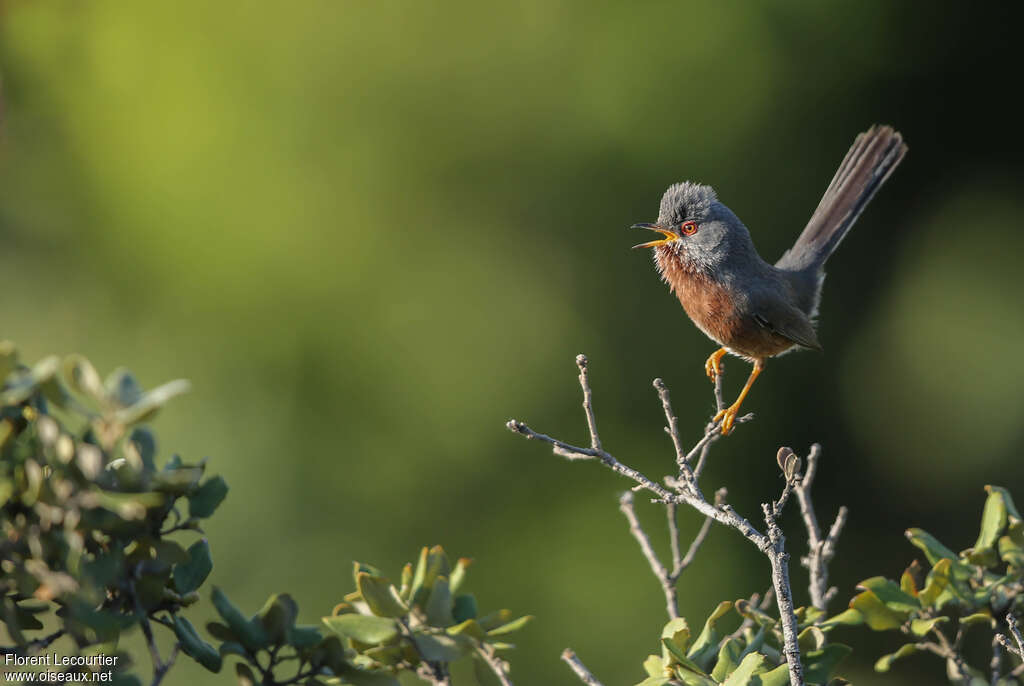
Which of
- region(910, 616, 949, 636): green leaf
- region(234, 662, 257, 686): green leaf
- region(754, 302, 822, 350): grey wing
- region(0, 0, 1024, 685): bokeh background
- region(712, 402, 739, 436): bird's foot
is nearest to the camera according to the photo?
region(234, 662, 257, 686): green leaf

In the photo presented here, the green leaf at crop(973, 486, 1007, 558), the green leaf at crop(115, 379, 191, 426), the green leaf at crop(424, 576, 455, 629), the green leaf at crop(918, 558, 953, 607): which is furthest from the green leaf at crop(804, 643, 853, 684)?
the green leaf at crop(115, 379, 191, 426)

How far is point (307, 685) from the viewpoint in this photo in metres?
1.49

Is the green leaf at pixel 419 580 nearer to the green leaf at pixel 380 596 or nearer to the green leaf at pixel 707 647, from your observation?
the green leaf at pixel 380 596

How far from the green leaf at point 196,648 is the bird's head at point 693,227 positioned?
169 centimetres

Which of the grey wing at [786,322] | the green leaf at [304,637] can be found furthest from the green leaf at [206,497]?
the grey wing at [786,322]

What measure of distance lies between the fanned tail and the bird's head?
28.1 inches

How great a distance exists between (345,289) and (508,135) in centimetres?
138

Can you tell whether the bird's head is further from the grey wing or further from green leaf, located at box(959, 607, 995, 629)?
green leaf, located at box(959, 607, 995, 629)

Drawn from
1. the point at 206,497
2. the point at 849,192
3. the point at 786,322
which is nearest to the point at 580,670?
the point at 206,497

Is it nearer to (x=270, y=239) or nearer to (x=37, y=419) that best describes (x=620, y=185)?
(x=270, y=239)

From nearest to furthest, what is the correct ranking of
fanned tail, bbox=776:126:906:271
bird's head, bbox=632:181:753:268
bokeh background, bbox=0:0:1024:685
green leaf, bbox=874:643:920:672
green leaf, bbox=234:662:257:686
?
green leaf, bbox=234:662:257:686 → green leaf, bbox=874:643:920:672 → bird's head, bbox=632:181:753:268 → fanned tail, bbox=776:126:906:271 → bokeh background, bbox=0:0:1024:685

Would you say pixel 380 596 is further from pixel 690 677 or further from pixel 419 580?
pixel 690 677

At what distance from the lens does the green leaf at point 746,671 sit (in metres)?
1.47

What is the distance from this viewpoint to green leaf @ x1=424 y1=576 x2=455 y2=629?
5.48 ft
